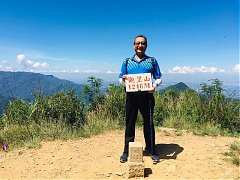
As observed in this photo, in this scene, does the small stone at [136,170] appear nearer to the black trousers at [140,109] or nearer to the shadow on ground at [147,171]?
the shadow on ground at [147,171]

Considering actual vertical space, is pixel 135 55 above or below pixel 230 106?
above

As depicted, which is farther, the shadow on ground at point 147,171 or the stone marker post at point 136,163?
the shadow on ground at point 147,171

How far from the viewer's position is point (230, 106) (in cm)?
993

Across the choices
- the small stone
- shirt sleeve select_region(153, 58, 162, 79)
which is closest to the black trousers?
shirt sleeve select_region(153, 58, 162, 79)

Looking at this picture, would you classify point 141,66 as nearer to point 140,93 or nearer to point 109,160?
point 140,93

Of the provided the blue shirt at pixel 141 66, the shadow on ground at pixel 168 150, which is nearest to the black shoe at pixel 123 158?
the shadow on ground at pixel 168 150

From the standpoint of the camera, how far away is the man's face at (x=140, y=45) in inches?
242

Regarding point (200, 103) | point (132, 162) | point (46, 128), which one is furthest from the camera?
point (200, 103)

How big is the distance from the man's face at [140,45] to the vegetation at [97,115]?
320 centimetres

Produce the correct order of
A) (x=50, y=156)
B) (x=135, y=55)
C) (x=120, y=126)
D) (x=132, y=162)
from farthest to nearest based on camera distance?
(x=120, y=126) → (x=50, y=156) → (x=135, y=55) → (x=132, y=162)

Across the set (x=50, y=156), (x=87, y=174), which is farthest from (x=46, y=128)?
(x=87, y=174)

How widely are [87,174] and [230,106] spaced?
5.33 m

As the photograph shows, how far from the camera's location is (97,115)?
1020 centimetres

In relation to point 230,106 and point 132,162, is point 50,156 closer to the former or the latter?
point 132,162
